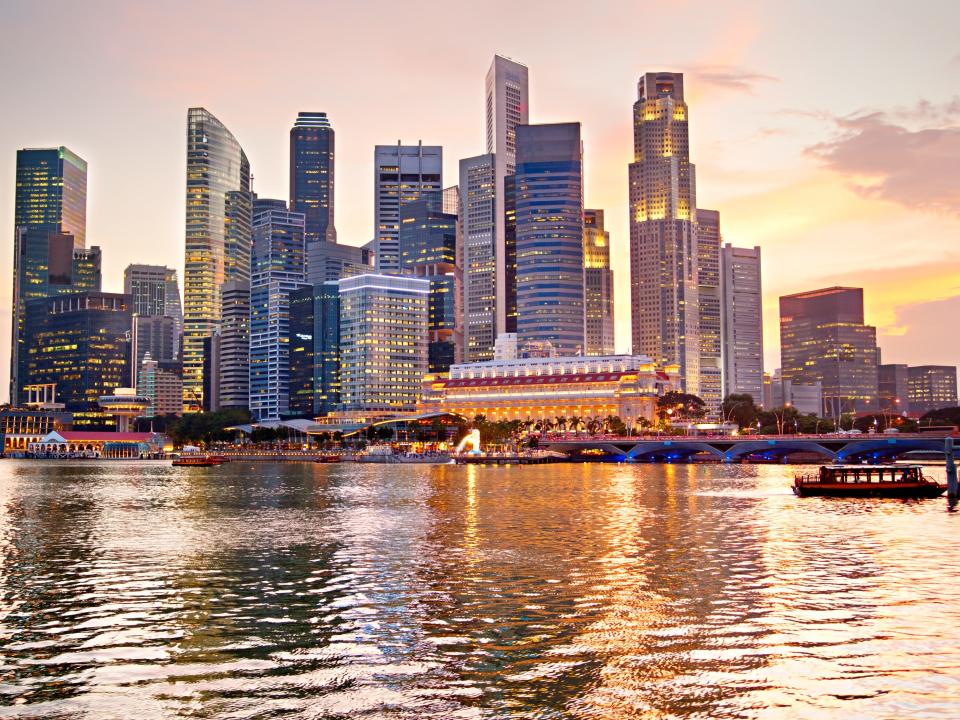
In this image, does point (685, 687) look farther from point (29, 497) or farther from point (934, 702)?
point (29, 497)

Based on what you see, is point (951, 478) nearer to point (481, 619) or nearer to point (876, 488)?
point (876, 488)

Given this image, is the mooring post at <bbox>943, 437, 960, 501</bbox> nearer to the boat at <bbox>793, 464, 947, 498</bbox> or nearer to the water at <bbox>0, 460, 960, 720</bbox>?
the boat at <bbox>793, 464, 947, 498</bbox>

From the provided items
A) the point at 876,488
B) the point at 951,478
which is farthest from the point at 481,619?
the point at 876,488

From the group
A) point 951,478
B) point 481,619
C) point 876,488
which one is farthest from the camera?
point 876,488

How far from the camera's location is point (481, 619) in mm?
41594

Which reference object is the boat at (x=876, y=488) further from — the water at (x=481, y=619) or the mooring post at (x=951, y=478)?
the water at (x=481, y=619)

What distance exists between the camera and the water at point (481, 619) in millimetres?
30469

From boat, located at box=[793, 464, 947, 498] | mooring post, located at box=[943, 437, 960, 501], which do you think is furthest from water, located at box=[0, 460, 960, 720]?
boat, located at box=[793, 464, 947, 498]

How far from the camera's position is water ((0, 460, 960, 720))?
100.0ft

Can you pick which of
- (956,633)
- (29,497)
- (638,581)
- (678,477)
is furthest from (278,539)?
(678,477)

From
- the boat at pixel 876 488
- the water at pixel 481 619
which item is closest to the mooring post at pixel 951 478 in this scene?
the boat at pixel 876 488

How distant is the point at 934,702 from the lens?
98.0ft

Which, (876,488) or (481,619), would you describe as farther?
(876,488)

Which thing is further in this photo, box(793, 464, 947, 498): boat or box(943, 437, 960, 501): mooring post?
box(793, 464, 947, 498): boat
